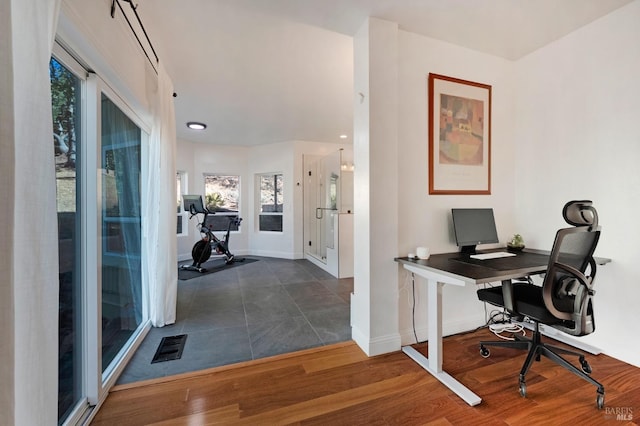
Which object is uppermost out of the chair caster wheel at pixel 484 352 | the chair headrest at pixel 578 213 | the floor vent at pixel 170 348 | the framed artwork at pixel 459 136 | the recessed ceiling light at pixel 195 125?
the recessed ceiling light at pixel 195 125

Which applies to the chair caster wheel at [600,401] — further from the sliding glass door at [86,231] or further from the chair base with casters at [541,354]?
the sliding glass door at [86,231]

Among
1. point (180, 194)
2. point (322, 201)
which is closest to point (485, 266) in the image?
point (322, 201)

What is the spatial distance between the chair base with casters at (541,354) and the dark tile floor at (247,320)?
48.8 inches

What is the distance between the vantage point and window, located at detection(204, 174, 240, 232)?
5910mm

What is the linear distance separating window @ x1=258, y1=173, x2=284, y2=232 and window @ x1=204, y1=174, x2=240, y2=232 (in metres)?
0.58

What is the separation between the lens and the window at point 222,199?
591 centimetres

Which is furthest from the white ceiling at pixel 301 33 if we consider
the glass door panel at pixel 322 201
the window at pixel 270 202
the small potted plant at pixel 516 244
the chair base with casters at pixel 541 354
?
the window at pixel 270 202

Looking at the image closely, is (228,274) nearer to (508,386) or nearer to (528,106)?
(508,386)

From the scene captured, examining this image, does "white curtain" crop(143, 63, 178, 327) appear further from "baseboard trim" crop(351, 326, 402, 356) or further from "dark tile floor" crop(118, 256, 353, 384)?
"baseboard trim" crop(351, 326, 402, 356)

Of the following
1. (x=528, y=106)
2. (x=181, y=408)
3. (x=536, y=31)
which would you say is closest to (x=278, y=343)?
(x=181, y=408)

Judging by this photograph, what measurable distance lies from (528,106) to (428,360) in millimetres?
2510

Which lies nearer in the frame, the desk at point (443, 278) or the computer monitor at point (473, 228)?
the desk at point (443, 278)

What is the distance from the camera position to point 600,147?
199 cm

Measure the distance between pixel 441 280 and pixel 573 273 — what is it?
69 cm
